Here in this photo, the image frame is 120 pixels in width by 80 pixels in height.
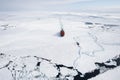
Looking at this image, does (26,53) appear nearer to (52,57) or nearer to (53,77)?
(52,57)

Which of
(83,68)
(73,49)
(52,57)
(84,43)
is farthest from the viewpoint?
(84,43)

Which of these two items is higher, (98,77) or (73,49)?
(73,49)

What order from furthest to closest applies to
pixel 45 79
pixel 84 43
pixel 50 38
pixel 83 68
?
pixel 50 38 < pixel 84 43 < pixel 83 68 < pixel 45 79

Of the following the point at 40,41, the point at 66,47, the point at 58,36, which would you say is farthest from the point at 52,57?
the point at 58,36

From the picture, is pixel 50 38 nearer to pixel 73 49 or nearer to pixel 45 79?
pixel 73 49

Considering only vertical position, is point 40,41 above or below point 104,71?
above

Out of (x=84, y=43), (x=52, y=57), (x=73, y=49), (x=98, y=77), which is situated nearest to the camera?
(x=98, y=77)

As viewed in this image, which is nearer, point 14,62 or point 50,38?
point 14,62

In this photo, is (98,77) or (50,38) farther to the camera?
(50,38)

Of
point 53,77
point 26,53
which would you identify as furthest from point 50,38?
point 53,77
